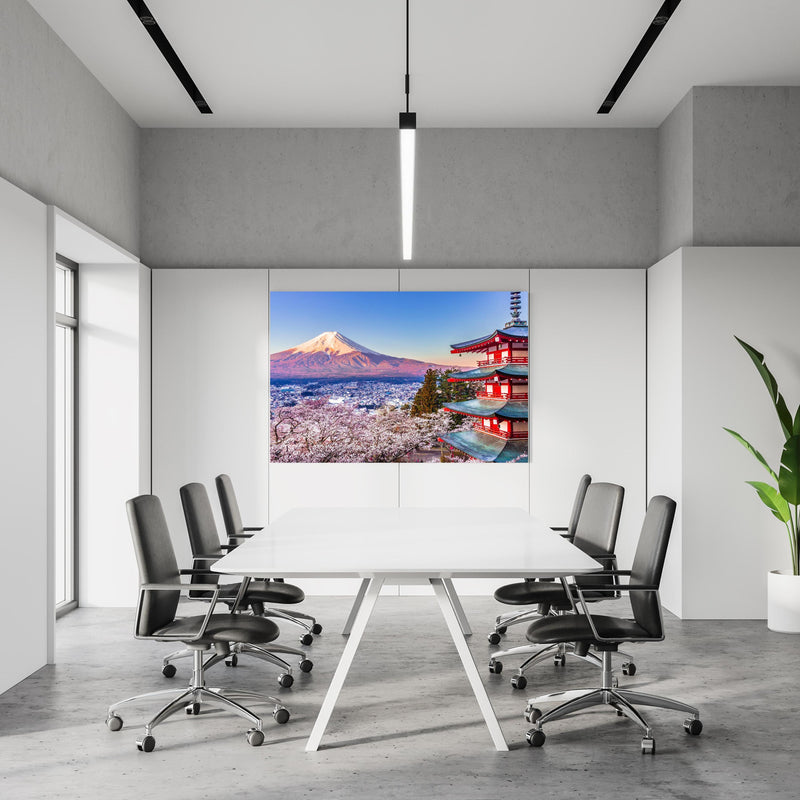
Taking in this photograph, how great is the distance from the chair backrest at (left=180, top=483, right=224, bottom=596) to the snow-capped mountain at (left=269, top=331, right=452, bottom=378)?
2.20 meters

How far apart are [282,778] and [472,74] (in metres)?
4.75

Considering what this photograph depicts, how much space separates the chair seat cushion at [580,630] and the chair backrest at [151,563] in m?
1.62

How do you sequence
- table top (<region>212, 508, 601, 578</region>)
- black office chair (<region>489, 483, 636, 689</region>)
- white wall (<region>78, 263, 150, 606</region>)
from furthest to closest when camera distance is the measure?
white wall (<region>78, 263, 150, 606</region>) → black office chair (<region>489, 483, 636, 689</region>) → table top (<region>212, 508, 601, 578</region>)

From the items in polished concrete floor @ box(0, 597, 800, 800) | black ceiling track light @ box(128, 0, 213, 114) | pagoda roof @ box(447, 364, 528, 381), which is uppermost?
black ceiling track light @ box(128, 0, 213, 114)

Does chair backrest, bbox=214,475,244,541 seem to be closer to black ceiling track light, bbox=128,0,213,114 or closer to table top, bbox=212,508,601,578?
table top, bbox=212,508,601,578

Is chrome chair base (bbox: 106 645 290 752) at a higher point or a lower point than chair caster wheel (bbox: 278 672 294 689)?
higher

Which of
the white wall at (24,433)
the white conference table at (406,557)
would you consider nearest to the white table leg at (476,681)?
the white conference table at (406,557)

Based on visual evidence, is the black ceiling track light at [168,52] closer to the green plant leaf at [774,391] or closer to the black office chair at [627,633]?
the black office chair at [627,633]

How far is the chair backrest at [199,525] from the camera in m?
4.62

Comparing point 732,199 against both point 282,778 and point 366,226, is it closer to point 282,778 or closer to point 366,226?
point 366,226

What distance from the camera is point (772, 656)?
203 inches

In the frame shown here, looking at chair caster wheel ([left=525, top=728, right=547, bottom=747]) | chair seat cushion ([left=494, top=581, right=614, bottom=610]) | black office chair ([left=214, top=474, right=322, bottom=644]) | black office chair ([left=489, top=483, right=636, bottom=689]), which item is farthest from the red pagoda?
chair caster wheel ([left=525, top=728, right=547, bottom=747])

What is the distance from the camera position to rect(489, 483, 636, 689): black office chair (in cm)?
456

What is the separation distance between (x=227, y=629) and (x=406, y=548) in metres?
0.88
